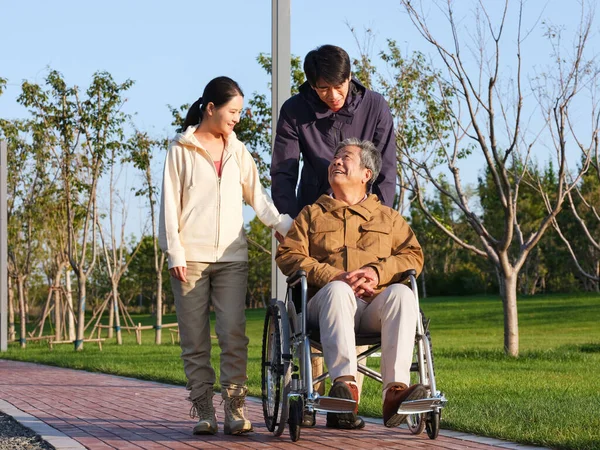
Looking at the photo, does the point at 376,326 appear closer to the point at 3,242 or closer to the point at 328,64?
the point at 328,64

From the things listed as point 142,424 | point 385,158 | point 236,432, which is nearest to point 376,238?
point 385,158

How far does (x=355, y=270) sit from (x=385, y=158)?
2.95 feet

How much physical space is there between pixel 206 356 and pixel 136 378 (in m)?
5.05

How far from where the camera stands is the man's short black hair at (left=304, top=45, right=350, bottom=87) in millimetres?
5016

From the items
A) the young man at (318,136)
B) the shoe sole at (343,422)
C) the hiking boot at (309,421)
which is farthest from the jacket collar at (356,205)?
the hiking boot at (309,421)

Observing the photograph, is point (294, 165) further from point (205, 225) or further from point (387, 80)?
point (387, 80)

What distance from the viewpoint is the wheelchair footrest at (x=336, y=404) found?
4195 mm

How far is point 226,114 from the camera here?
5.27 m

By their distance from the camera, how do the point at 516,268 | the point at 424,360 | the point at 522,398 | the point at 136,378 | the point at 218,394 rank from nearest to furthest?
1. the point at 424,360
2. the point at 522,398
3. the point at 218,394
4. the point at 136,378
5. the point at 516,268

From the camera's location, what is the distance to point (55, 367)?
12.9 m

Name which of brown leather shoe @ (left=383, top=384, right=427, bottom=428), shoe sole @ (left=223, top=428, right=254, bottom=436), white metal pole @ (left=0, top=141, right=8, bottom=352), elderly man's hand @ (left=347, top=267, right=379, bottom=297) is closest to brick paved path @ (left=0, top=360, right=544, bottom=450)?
shoe sole @ (left=223, top=428, right=254, bottom=436)

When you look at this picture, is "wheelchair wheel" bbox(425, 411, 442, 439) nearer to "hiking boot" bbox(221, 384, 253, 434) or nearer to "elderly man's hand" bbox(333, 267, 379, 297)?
"elderly man's hand" bbox(333, 267, 379, 297)

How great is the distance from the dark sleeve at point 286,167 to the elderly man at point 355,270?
0.35m

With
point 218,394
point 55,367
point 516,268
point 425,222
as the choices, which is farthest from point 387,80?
point 425,222
